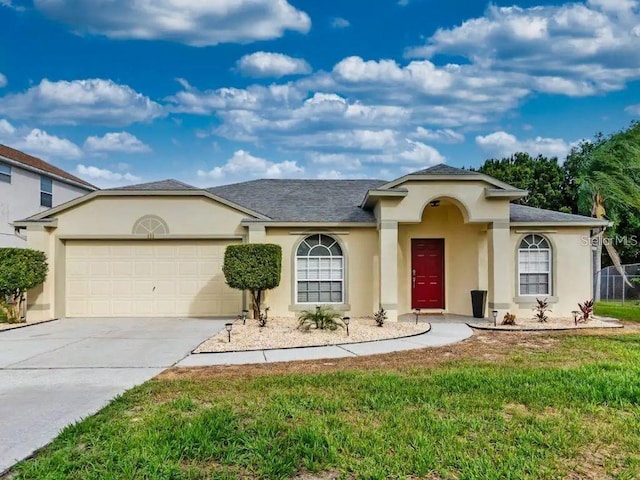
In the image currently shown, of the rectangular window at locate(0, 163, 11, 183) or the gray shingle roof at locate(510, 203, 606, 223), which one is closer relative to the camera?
the gray shingle roof at locate(510, 203, 606, 223)

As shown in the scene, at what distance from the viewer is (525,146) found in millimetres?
32531

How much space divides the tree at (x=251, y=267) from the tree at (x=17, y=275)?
5.24 m

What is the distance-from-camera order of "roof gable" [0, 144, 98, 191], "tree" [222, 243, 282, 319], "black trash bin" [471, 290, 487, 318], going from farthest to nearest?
"roof gable" [0, 144, 98, 191], "black trash bin" [471, 290, 487, 318], "tree" [222, 243, 282, 319]

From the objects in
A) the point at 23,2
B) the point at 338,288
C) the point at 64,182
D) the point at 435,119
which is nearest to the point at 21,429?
the point at 338,288

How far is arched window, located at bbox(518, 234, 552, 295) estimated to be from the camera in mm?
13711

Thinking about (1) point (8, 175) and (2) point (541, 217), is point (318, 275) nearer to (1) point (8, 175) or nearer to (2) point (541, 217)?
(2) point (541, 217)

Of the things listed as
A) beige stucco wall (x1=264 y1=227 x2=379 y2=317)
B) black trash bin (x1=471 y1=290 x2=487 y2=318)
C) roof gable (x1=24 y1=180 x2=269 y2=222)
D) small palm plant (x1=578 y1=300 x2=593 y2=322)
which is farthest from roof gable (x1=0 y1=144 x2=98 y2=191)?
small palm plant (x1=578 y1=300 x2=593 y2=322)

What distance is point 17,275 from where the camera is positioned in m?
12.1

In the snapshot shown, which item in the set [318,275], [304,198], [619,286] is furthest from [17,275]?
[619,286]

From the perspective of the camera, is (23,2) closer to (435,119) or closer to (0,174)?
(0,174)

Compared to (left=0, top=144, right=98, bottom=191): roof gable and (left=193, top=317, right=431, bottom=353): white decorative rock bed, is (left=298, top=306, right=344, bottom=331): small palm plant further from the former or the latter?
(left=0, top=144, right=98, bottom=191): roof gable

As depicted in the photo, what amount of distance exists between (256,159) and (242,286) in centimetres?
→ 1348

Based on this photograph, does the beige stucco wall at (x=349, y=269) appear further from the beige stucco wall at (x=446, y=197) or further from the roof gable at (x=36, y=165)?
the roof gable at (x=36, y=165)

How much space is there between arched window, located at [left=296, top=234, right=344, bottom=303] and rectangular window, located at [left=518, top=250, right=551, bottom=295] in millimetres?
5328
